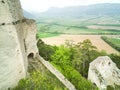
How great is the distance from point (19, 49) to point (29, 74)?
3.35 metres

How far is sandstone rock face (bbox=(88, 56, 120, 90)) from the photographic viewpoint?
98.6 feet

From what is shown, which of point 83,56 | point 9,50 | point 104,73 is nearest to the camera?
point 9,50

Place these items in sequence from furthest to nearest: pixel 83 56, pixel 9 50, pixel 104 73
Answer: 1. pixel 83 56
2. pixel 104 73
3. pixel 9 50

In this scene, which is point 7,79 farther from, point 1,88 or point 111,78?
point 111,78

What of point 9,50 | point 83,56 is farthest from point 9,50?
point 83,56

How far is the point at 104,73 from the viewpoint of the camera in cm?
3206

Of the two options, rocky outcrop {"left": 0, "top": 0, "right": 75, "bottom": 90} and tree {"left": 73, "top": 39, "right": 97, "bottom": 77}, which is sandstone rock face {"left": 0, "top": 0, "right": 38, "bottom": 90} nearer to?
rocky outcrop {"left": 0, "top": 0, "right": 75, "bottom": 90}

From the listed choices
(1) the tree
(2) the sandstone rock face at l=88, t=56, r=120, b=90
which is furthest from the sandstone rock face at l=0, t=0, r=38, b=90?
(1) the tree

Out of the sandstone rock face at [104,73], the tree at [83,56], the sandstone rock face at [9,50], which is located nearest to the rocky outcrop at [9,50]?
the sandstone rock face at [9,50]

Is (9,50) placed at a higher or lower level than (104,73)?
higher

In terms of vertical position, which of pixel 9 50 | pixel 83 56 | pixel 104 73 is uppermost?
pixel 9 50

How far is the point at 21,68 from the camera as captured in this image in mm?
19328

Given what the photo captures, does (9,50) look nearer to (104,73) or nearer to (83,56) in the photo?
(104,73)

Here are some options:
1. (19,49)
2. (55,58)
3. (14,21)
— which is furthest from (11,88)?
(55,58)
